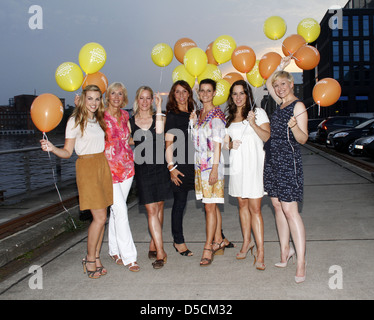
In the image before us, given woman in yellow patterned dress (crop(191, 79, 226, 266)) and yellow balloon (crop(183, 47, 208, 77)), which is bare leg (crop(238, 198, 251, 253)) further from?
yellow balloon (crop(183, 47, 208, 77))

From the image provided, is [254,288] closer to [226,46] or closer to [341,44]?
[226,46]

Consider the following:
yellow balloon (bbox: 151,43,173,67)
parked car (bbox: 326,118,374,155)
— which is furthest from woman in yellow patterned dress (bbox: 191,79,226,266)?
parked car (bbox: 326,118,374,155)

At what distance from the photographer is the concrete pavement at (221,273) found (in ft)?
10.6

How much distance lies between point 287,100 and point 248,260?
5.58 feet

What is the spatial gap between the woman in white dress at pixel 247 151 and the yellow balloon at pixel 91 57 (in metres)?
1.59

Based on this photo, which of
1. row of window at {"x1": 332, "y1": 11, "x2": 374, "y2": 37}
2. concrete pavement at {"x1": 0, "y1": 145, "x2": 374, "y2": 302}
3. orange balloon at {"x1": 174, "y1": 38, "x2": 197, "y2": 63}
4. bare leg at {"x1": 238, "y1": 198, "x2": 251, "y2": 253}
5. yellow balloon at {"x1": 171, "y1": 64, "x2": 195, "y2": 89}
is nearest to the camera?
concrete pavement at {"x1": 0, "y1": 145, "x2": 374, "y2": 302}

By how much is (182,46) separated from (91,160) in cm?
264

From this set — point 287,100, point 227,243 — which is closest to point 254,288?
point 227,243

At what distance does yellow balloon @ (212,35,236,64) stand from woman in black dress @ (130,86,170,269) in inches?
63.1

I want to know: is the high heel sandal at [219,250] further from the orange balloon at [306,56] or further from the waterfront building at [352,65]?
the waterfront building at [352,65]

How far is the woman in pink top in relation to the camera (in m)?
3.96

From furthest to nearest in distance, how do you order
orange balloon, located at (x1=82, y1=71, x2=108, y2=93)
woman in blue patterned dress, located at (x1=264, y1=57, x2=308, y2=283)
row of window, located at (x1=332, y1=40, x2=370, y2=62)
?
row of window, located at (x1=332, y1=40, x2=370, y2=62) → orange balloon, located at (x1=82, y1=71, x2=108, y2=93) → woman in blue patterned dress, located at (x1=264, y1=57, x2=308, y2=283)

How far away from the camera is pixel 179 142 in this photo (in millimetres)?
4105

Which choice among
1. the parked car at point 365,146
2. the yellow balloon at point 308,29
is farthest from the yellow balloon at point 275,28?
the parked car at point 365,146
